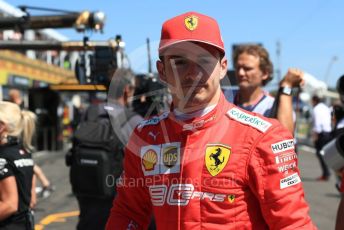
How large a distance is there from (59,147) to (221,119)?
19309 millimetres

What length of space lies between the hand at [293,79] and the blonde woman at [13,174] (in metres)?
1.73

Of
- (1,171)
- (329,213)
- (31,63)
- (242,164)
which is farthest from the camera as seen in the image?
(31,63)

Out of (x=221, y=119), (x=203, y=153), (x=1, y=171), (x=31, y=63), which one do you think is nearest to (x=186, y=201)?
(x=203, y=153)

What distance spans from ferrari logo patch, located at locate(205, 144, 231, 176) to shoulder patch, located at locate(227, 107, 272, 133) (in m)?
0.12

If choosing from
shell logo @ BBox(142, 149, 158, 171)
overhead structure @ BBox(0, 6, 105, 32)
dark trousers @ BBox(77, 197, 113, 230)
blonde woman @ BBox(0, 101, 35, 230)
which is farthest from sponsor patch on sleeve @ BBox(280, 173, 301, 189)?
overhead structure @ BBox(0, 6, 105, 32)

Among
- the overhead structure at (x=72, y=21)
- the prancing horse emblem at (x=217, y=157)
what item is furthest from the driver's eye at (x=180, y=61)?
the overhead structure at (x=72, y=21)

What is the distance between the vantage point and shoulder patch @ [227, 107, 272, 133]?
1691 millimetres

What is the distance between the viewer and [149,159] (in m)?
1.87

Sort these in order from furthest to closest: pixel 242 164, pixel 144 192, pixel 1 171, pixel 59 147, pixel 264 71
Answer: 1. pixel 59 147
2. pixel 264 71
3. pixel 1 171
4. pixel 144 192
5. pixel 242 164

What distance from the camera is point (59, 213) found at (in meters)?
7.81

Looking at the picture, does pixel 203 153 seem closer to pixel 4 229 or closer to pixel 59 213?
pixel 4 229

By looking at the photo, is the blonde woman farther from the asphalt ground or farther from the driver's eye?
the asphalt ground

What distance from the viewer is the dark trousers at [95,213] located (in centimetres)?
380

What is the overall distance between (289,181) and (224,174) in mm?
208
